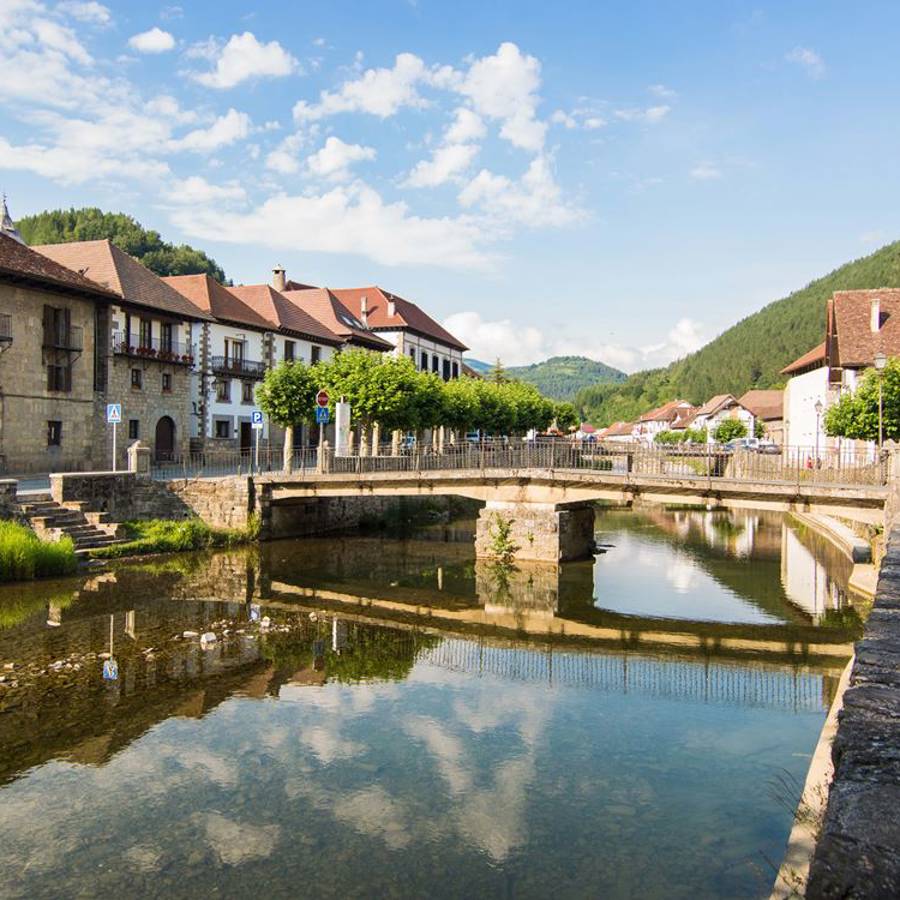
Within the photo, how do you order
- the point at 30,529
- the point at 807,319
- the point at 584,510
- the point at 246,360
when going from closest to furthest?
1. the point at 30,529
2. the point at 584,510
3. the point at 246,360
4. the point at 807,319

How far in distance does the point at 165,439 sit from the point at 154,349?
4.51 m

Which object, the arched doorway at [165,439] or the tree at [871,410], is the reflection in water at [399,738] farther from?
the arched doorway at [165,439]

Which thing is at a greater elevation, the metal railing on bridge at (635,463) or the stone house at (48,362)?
the stone house at (48,362)

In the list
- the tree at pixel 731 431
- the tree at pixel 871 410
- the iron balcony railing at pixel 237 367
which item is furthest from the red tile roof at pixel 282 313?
the tree at pixel 731 431

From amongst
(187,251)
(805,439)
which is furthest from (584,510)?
(187,251)

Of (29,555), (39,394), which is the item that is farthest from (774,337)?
(29,555)

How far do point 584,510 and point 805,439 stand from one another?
33.7 metres

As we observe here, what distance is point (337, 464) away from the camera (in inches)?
1176

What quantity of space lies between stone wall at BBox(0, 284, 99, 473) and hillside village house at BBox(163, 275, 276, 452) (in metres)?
8.20

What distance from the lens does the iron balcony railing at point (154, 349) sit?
1379 inches

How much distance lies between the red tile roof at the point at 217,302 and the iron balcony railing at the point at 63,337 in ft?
32.3

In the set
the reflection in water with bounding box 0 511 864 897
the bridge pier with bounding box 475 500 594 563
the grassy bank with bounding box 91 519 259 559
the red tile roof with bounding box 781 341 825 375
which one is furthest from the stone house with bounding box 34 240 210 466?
the red tile roof with bounding box 781 341 825 375

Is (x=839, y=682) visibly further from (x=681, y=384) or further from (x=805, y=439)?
(x=681, y=384)

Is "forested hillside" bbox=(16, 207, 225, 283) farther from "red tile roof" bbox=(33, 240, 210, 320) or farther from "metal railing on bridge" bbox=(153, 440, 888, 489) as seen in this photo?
"metal railing on bridge" bbox=(153, 440, 888, 489)
